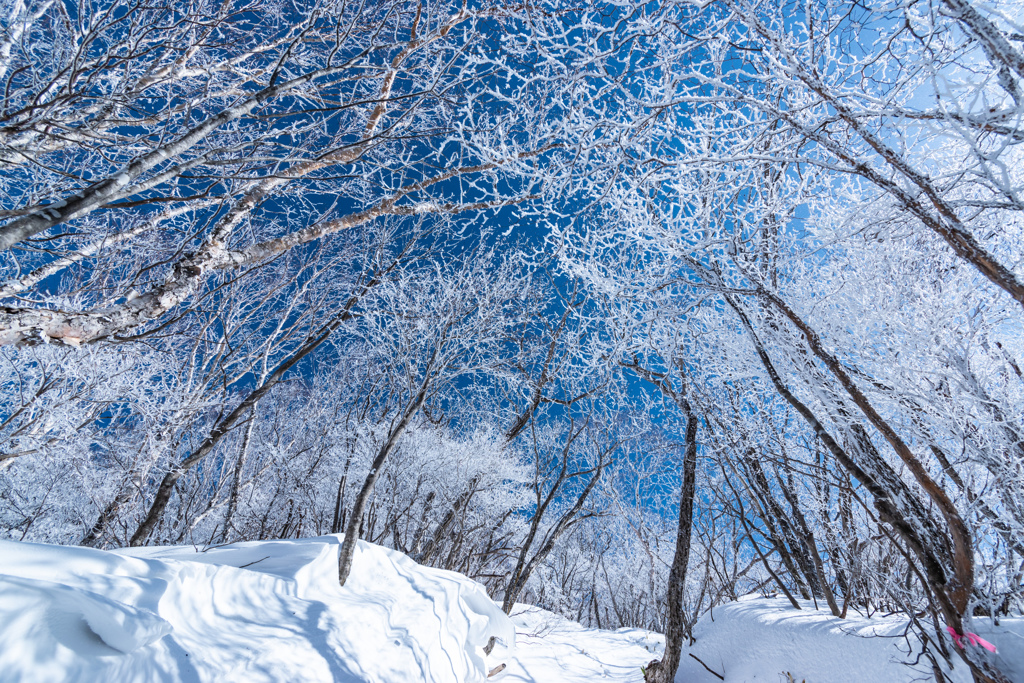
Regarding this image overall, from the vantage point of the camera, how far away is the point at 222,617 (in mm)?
2580

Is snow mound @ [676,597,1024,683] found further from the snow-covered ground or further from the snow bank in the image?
the snow bank

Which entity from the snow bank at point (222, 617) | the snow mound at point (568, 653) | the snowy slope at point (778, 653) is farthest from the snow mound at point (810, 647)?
the snow bank at point (222, 617)

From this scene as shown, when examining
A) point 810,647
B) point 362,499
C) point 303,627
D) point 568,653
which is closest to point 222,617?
point 303,627

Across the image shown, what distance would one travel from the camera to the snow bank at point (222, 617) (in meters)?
1.69

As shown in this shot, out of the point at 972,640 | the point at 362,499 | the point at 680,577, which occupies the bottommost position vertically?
the point at 680,577

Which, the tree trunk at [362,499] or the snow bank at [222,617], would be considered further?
the tree trunk at [362,499]

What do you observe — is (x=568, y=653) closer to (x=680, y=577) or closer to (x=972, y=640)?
(x=680, y=577)

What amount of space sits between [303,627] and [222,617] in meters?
0.61

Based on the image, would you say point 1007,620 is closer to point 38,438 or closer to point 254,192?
point 254,192

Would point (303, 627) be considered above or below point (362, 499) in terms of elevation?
below

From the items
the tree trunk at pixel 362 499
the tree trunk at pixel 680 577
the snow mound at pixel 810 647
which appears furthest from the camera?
the tree trunk at pixel 680 577

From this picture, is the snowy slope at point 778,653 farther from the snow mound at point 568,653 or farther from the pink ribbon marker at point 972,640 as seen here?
the pink ribbon marker at point 972,640

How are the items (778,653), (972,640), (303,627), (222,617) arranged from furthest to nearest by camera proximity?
(778,653)
(303,627)
(222,617)
(972,640)

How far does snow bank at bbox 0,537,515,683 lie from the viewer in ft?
5.54
